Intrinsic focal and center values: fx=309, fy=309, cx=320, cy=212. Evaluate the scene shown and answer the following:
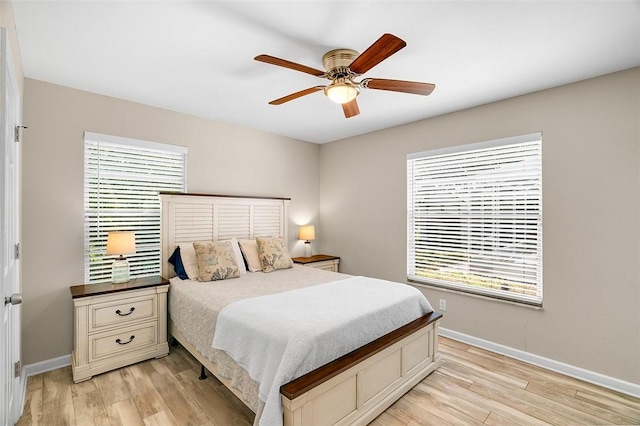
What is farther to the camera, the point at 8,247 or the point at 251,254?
the point at 251,254

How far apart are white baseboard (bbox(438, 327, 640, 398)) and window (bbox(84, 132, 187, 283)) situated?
3.61m

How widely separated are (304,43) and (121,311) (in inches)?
111

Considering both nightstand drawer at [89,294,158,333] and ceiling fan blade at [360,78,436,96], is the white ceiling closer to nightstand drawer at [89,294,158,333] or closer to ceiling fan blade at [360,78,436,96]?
ceiling fan blade at [360,78,436,96]

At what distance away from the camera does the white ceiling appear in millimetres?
1840

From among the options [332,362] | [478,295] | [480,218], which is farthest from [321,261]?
[332,362]

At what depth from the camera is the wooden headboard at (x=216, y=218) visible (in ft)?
11.6

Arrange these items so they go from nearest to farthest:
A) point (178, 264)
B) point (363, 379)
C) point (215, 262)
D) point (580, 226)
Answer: point (363, 379)
point (580, 226)
point (215, 262)
point (178, 264)

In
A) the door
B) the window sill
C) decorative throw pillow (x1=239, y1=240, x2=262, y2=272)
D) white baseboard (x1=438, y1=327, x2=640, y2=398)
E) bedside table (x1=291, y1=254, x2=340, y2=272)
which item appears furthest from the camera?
bedside table (x1=291, y1=254, x2=340, y2=272)

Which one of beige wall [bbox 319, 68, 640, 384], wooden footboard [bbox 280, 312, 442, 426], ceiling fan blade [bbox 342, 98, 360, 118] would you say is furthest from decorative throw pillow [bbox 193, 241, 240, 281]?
beige wall [bbox 319, 68, 640, 384]

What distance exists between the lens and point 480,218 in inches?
135

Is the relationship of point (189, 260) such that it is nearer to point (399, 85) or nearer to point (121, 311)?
point (121, 311)

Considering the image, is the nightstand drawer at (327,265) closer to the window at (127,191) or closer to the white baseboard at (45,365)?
the window at (127,191)

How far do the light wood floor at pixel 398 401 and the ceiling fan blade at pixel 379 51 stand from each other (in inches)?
96.2

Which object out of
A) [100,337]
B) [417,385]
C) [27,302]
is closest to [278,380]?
[417,385]
